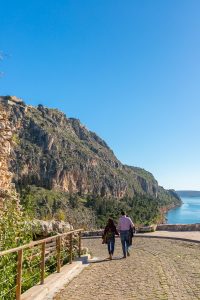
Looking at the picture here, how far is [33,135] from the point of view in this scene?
19262 centimetres

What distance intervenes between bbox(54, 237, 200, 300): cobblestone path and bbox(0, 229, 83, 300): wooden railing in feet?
2.56

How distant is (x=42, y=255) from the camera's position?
916 centimetres

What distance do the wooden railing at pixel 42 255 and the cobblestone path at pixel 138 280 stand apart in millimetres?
779

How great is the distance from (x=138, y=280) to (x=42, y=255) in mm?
2455

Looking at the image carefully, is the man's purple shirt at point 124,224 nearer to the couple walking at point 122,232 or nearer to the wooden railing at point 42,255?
the couple walking at point 122,232

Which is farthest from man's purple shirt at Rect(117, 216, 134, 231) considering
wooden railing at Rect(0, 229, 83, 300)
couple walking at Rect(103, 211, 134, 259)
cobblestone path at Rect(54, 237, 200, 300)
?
wooden railing at Rect(0, 229, 83, 300)

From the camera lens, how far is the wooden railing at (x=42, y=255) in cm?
727

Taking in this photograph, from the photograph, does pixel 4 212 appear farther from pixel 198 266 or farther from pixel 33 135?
pixel 33 135

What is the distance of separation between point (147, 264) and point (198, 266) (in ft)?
5.08

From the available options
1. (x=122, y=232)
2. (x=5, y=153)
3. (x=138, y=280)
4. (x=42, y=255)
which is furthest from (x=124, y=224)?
(x=42, y=255)

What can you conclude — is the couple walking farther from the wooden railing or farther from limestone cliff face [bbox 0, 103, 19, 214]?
limestone cliff face [bbox 0, 103, 19, 214]

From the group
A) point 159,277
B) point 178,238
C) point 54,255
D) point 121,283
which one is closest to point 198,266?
point 159,277

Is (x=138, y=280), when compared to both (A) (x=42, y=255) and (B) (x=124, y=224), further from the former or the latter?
(B) (x=124, y=224)

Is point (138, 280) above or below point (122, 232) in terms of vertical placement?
Result: below
